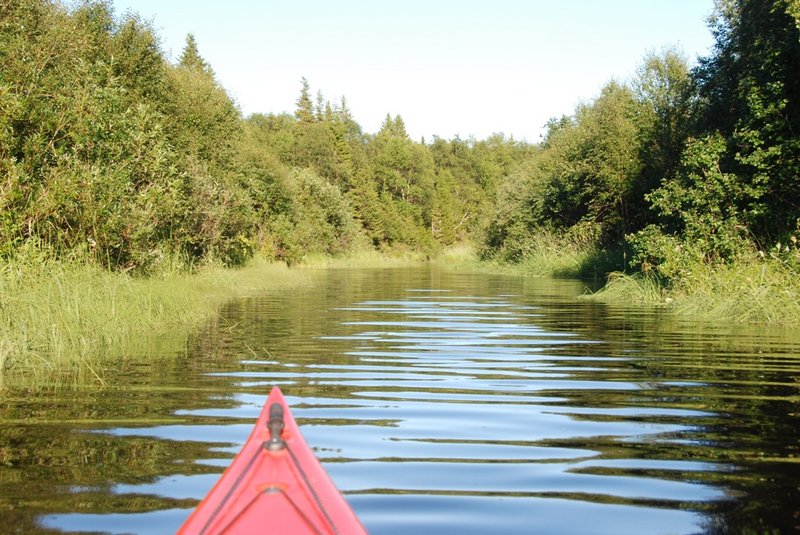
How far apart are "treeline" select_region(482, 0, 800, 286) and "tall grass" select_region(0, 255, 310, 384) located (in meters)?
12.4

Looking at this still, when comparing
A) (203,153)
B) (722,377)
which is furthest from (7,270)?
(203,153)

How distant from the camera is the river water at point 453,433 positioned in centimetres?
492

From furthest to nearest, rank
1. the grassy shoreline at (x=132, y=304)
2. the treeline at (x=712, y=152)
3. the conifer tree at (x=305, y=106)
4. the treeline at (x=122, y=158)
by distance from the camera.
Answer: the conifer tree at (x=305, y=106) < the treeline at (x=712, y=152) < the treeline at (x=122, y=158) < the grassy shoreline at (x=132, y=304)

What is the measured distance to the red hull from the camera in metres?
3.29

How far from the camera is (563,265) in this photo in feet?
132

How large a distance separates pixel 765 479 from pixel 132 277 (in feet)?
45.9

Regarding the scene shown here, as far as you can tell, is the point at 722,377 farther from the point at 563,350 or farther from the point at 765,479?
the point at 765,479

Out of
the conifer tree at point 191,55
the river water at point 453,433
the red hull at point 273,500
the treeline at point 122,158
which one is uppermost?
the conifer tree at point 191,55

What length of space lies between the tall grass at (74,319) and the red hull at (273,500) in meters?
6.77

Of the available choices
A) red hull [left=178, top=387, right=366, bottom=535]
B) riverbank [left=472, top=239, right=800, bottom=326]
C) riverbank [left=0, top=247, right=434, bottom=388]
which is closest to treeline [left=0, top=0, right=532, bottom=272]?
riverbank [left=0, top=247, right=434, bottom=388]

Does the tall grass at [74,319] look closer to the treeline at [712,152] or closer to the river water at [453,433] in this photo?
the river water at [453,433]

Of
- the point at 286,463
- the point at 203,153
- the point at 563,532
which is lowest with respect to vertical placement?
the point at 563,532

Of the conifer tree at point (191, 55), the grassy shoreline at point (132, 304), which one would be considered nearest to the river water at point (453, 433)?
the grassy shoreline at point (132, 304)

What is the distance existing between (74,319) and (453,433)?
22.5ft
